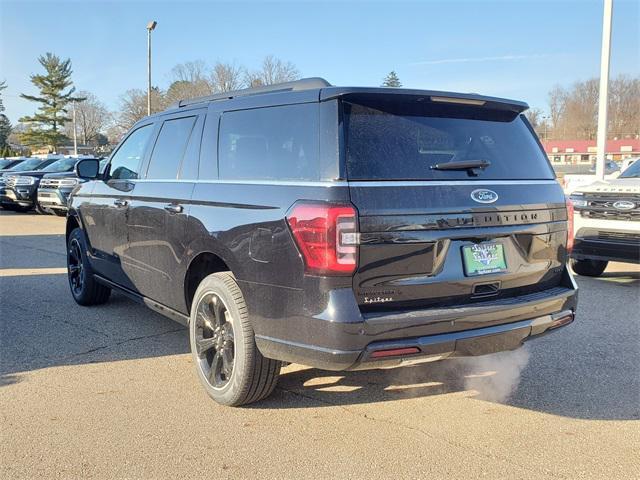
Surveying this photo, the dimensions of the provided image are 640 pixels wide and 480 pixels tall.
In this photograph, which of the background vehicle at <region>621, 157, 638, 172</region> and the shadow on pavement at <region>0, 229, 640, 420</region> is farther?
the background vehicle at <region>621, 157, 638, 172</region>

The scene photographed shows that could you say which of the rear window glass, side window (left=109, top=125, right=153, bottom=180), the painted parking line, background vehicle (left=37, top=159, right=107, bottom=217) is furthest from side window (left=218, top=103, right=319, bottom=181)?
the rear window glass

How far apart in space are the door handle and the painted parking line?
15.6ft

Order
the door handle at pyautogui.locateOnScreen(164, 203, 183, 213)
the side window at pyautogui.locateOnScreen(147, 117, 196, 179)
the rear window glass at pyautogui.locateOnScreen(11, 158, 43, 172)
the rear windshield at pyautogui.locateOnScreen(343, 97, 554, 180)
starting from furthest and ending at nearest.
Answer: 1. the rear window glass at pyautogui.locateOnScreen(11, 158, 43, 172)
2. the side window at pyautogui.locateOnScreen(147, 117, 196, 179)
3. the door handle at pyautogui.locateOnScreen(164, 203, 183, 213)
4. the rear windshield at pyautogui.locateOnScreen(343, 97, 554, 180)

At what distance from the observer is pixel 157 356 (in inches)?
190

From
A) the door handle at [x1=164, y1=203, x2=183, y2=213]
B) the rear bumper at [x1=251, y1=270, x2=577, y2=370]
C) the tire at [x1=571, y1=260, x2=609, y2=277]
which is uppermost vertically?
the door handle at [x1=164, y1=203, x2=183, y2=213]

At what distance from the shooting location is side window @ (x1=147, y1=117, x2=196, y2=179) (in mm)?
4527

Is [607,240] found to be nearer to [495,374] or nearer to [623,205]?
[623,205]

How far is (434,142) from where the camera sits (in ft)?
11.4

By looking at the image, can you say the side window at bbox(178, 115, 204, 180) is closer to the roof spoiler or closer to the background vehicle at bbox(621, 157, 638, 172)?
the roof spoiler

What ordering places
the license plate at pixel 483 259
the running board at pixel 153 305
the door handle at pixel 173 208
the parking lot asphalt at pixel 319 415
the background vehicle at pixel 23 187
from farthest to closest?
the background vehicle at pixel 23 187 < the running board at pixel 153 305 < the door handle at pixel 173 208 < the license plate at pixel 483 259 < the parking lot asphalt at pixel 319 415

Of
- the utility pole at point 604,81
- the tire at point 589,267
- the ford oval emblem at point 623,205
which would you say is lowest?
the tire at point 589,267

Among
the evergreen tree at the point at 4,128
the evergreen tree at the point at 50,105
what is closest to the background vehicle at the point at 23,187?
the evergreen tree at the point at 50,105

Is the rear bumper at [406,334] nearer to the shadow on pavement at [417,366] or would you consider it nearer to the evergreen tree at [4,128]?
the shadow on pavement at [417,366]

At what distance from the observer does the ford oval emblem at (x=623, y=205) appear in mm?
7152
